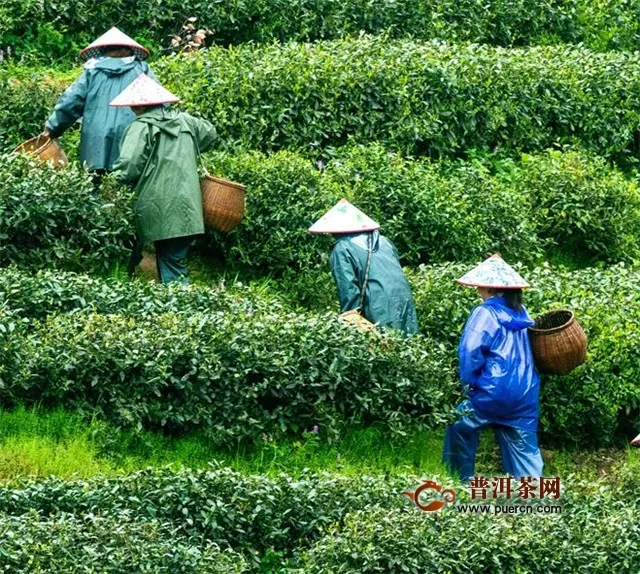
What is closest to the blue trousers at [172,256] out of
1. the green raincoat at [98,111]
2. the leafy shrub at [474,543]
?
the green raincoat at [98,111]

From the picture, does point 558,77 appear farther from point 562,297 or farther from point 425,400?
point 425,400

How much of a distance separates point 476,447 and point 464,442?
11 centimetres

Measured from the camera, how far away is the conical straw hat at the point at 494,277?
12.5m

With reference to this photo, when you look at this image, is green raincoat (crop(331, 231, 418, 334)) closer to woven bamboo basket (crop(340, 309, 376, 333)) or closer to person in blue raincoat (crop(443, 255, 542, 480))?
woven bamboo basket (crop(340, 309, 376, 333))

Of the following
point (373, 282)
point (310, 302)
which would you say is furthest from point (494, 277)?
point (310, 302)

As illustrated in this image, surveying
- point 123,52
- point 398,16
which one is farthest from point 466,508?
point 398,16

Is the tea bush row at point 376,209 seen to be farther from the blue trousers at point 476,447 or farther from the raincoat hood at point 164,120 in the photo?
the blue trousers at point 476,447

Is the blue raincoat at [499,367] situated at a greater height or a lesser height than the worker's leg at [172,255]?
lesser

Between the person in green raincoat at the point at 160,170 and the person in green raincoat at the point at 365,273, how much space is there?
1427mm

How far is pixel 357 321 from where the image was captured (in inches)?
505

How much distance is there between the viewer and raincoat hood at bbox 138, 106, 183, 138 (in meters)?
14.1

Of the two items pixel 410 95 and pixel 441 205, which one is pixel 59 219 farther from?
pixel 410 95

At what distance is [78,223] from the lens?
46.5ft

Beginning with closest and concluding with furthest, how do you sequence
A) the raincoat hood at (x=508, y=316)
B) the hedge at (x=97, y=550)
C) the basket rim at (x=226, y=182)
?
1. the hedge at (x=97, y=550)
2. the raincoat hood at (x=508, y=316)
3. the basket rim at (x=226, y=182)
